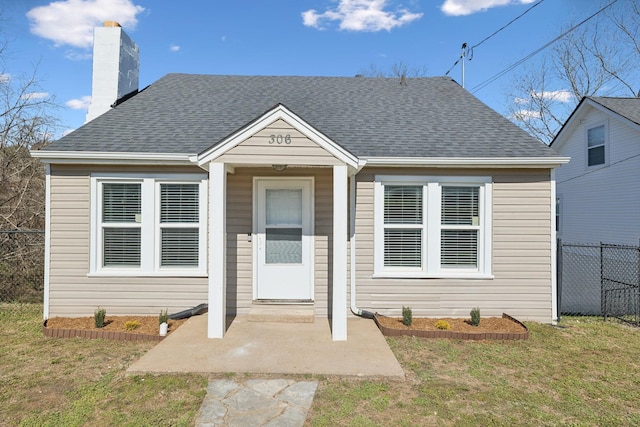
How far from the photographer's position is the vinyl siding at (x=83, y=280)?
20.8 feet

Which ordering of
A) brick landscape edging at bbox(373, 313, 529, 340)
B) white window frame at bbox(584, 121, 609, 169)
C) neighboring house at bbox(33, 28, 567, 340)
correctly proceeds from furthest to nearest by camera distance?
white window frame at bbox(584, 121, 609, 169), neighboring house at bbox(33, 28, 567, 340), brick landscape edging at bbox(373, 313, 529, 340)

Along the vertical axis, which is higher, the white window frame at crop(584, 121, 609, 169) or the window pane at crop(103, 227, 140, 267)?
the white window frame at crop(584, 121, 609, 169)

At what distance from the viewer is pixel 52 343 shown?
531 centimetres

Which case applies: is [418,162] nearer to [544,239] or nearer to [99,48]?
[544,239]

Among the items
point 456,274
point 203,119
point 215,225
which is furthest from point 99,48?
point 456,274

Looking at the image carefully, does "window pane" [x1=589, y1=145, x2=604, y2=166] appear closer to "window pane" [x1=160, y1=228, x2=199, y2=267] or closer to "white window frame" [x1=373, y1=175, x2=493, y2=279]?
"white window frame" [x1=373, y1=175, x2=493, y2=279]

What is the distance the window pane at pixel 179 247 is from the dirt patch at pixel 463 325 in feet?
11.5

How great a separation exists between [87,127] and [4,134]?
6044mm

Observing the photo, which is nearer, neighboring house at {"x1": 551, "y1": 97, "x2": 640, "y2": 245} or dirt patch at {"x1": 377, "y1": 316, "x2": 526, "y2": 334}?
dirt patch at {"x1": 377, "y1": 316, "x2": 526, "y2": 334}

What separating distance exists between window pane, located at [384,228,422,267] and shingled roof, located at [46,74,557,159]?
141 centimetres

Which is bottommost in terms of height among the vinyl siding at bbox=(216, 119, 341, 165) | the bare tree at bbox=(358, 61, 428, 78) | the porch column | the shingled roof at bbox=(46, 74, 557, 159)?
the porch column

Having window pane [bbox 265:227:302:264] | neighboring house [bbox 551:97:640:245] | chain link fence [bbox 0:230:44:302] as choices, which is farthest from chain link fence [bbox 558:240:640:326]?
chain link fence [bbox 0:230:44:302]

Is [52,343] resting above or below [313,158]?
below

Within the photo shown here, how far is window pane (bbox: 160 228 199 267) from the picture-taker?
6492mm
